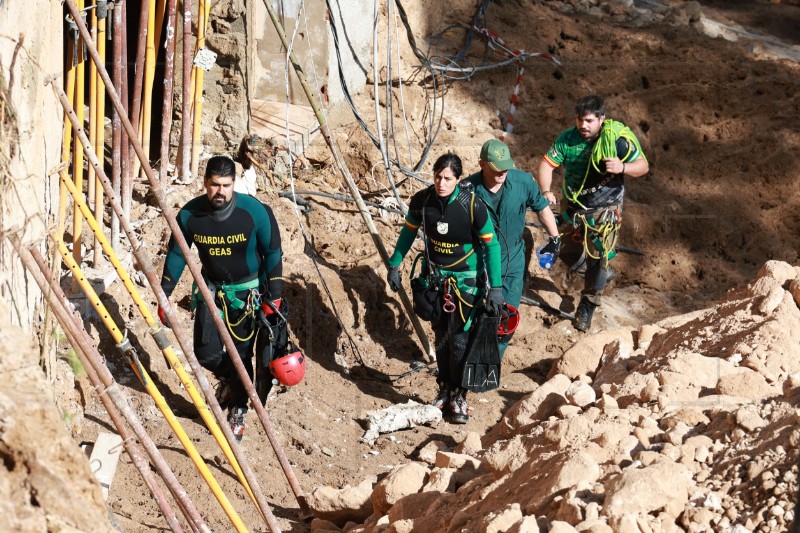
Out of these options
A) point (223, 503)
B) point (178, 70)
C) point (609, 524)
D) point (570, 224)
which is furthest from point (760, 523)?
point (178, 70)

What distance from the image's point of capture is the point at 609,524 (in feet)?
12.9

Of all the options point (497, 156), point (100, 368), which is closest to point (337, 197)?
point (497, 156)

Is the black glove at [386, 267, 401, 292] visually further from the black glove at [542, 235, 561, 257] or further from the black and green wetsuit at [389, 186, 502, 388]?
the black glove at [542, 235, 561, 257]

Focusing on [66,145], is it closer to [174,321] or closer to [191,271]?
[191,271]

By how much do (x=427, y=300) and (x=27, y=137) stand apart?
3140 millimetres

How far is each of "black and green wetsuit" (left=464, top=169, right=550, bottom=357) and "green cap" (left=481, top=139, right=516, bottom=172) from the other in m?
0.22

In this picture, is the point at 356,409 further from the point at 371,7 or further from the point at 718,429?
the point at 371,7

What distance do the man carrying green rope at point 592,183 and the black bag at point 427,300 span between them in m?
1.40

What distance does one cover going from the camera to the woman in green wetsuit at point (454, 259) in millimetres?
6711

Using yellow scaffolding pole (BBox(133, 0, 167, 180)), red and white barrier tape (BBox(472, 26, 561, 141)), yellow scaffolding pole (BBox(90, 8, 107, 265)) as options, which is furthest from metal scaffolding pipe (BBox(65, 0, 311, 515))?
red and white barrier tape (BBox(472, 26, 561, 141))

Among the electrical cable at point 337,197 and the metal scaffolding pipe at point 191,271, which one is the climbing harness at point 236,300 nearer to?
the metal scaffolding pipe at point 191,271

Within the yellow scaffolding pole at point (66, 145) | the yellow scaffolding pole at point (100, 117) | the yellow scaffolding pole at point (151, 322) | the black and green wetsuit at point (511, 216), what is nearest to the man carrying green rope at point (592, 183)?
the black and green wetsuit at point (511, 216)

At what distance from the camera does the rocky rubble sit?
13.1 feet

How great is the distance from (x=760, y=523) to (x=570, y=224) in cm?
486
